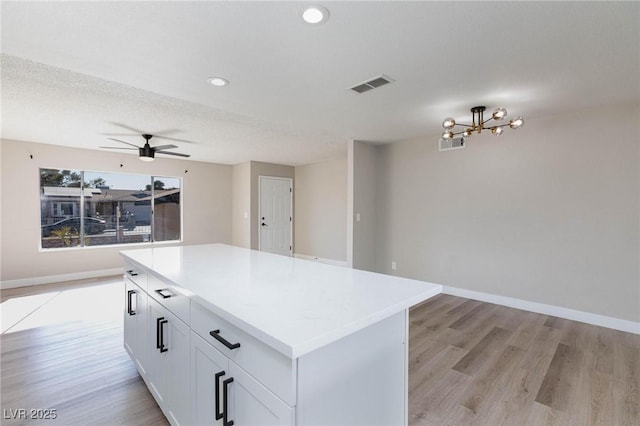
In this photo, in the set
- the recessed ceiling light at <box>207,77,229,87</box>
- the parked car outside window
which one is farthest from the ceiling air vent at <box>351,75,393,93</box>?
the parked car outside window

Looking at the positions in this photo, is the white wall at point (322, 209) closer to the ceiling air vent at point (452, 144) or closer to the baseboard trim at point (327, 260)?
the baseboard trim at point (327, 260)

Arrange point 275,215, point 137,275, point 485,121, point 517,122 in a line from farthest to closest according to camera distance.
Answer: point 275,215, point 485,121, point 517,122, point 137,275

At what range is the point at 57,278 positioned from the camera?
496cm

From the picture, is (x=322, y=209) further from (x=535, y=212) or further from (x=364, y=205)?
(x=535, y=212)

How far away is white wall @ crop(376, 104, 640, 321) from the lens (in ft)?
10.1

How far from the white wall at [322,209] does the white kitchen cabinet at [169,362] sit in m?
4.74

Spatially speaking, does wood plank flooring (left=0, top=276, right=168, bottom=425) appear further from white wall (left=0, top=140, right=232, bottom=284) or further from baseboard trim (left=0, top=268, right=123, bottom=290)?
white wall (left=0, top=140, right=232, bottom=284)

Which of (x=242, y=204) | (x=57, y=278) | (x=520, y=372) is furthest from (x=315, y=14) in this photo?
(x=57, y=278)

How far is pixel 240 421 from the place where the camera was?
3.39 feet

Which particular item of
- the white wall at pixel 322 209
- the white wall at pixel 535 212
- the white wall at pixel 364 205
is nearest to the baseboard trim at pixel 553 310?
the white wall at pixel 535 212

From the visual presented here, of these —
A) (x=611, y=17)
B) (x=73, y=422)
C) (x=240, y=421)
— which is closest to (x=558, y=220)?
(x=611, y=17)

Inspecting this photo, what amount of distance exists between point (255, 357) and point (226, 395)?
9.9 inches

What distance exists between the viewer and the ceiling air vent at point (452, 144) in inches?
162

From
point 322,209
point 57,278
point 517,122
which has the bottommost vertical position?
point 57,278
